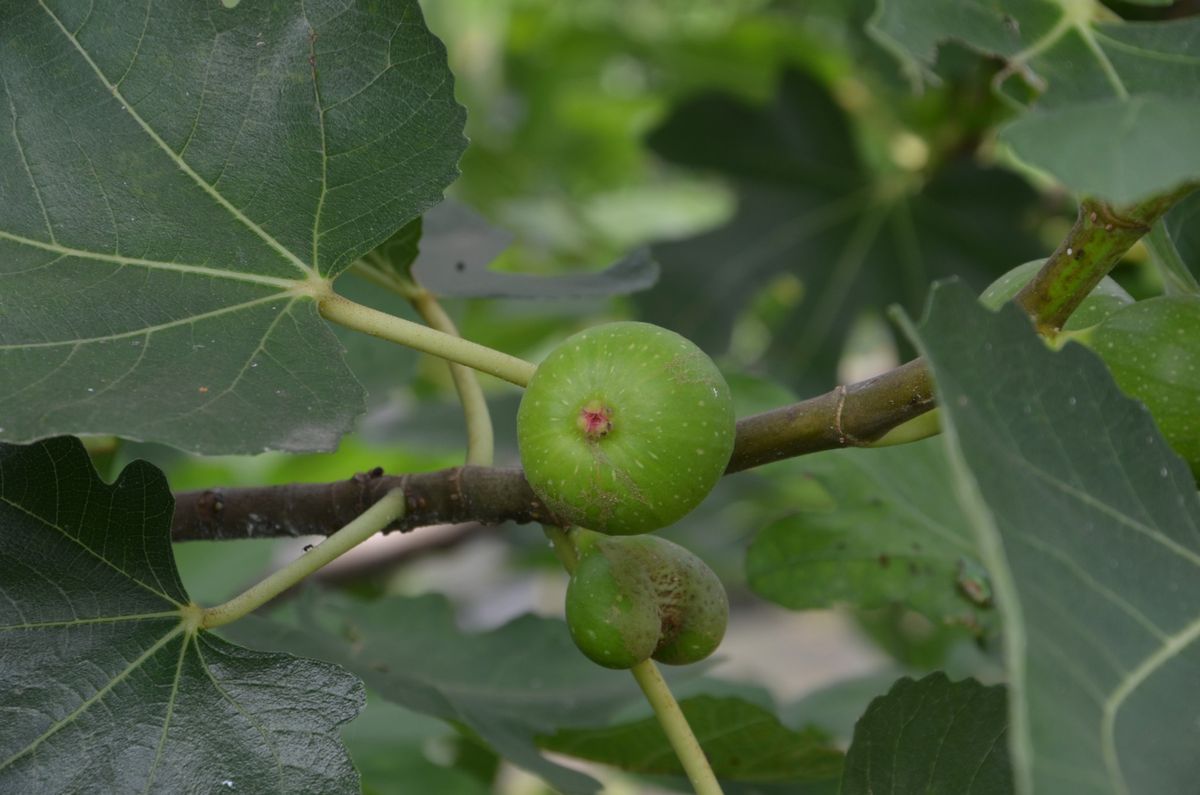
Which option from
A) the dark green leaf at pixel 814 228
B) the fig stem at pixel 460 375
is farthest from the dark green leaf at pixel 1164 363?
the dark green leaf at pixel 814 228

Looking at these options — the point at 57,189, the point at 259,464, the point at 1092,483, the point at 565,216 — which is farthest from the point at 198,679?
the point at 565,216

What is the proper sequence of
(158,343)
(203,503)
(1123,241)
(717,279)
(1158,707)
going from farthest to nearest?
(717,279) < (203,503) < (158,343) < (1123,241) < (1158,707)

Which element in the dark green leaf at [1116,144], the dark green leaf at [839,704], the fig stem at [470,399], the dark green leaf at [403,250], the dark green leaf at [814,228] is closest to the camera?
the dark green leaf at [1116,144]

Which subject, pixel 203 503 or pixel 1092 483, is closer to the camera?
pixel 1092 483

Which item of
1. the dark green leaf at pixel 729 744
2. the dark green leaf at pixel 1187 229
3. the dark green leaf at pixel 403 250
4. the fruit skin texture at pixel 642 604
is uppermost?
the dark green leaf at pixel 403 250

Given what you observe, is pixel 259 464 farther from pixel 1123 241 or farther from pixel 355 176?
pixel 1123 241

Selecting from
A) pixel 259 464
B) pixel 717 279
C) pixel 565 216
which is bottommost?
pixel 259 464

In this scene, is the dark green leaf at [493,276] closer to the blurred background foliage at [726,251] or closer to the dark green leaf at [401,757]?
the blurred background foliage at [726,251]
